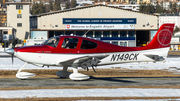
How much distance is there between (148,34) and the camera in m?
65.2

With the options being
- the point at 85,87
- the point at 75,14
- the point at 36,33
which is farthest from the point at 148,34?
the point at 85,87

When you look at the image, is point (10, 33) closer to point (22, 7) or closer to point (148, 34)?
point (22, 7)

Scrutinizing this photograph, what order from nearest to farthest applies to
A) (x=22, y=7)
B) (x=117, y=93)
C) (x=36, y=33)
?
1. (x=117, y=93)
2. (x=36, y=33)
3. (x=22, y=7)

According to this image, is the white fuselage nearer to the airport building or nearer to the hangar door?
the airport building

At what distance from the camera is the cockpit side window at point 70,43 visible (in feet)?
47.5

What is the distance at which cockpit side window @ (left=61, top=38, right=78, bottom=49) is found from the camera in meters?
14.5

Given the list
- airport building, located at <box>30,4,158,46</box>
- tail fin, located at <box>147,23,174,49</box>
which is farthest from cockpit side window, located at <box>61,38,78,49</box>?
airport building, located at <box>30,4,158,46</box>

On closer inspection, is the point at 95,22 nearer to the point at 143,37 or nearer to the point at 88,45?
the point at 143,37

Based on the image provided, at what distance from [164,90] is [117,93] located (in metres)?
2.47

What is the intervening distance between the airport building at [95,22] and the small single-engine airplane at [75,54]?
154 feet

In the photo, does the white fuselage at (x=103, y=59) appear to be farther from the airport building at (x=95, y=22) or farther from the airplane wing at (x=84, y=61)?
the airport building at (x=95, y=22)

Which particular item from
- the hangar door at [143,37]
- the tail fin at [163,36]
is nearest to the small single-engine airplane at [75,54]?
the tail fin at [163,36]

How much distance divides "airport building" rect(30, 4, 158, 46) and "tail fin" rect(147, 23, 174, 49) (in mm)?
46651

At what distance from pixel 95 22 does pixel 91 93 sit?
52.1 m
